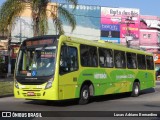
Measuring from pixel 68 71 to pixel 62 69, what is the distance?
403 millimetres

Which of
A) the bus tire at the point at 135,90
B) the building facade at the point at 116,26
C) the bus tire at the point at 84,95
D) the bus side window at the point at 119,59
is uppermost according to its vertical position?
the building facade at the point at 116,26

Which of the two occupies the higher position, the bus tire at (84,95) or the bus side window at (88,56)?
the bus side window at (88,56)

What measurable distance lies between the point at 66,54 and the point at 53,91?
1.66 meters

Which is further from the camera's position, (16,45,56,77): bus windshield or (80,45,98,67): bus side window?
(80,45,98,67): bus side window

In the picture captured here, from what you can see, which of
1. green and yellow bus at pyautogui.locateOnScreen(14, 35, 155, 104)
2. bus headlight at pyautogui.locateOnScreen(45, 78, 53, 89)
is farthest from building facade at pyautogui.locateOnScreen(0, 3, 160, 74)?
bus headlight at pyautogui.locateOnScreen(45, 78, 53, 89)

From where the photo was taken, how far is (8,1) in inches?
1196

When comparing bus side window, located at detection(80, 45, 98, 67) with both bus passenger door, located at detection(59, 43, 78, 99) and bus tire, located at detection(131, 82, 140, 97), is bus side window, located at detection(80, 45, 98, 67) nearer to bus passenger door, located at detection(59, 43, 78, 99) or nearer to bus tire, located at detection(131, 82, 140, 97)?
bus passenger door, located at detection(59, 43, 78, 99)

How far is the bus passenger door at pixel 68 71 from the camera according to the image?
16.0m

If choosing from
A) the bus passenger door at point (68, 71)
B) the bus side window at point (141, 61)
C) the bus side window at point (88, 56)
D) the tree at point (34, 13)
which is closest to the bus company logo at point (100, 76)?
the bus side window at point (88, 56)

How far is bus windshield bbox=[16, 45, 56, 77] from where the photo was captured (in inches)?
628

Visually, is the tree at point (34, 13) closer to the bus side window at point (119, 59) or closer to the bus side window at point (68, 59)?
the bus side window at point (119, 59)

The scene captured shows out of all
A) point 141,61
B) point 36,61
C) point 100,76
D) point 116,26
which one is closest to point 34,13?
point 141,61

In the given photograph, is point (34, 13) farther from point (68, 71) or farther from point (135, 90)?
point (68, 71)

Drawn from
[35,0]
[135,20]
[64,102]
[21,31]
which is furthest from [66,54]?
[135,20]
